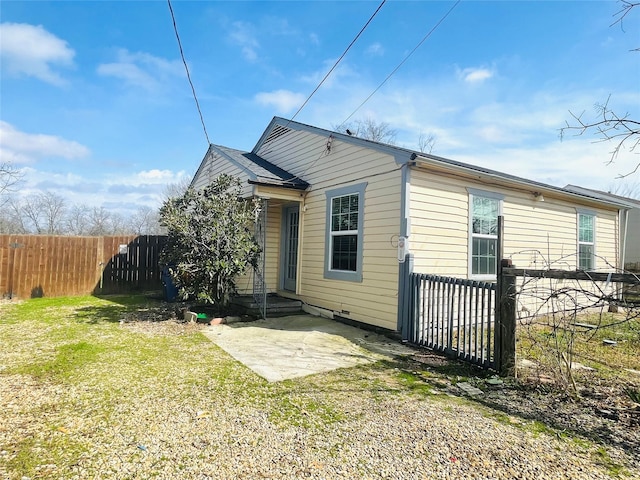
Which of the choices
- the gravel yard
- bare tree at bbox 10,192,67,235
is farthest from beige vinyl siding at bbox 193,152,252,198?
bare tree at bbox 10,192,67,235

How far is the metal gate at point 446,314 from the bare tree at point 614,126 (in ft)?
6.49

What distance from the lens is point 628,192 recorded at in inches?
1318

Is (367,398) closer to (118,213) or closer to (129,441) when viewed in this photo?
(129,441)

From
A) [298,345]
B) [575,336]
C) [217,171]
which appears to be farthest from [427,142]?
[298,345]

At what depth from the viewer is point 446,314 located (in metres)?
5.40

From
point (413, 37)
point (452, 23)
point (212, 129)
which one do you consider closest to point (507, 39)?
point (452, 23)

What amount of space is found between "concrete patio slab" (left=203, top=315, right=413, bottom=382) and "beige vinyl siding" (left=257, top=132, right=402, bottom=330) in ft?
1.61

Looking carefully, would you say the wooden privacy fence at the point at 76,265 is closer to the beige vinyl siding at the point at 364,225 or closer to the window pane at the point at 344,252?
the beige vinyl siding at the point at 364,225

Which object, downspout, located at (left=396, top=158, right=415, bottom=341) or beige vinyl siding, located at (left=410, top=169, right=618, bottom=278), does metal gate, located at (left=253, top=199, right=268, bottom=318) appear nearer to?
downspout, located at (left=396, top=158, right=415, bottom=341)

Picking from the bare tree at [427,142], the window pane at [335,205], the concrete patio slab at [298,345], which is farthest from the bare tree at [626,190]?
the concrete patio slab at [298,345]

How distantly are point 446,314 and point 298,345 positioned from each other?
2.34 m

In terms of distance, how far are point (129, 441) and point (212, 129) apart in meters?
8.31

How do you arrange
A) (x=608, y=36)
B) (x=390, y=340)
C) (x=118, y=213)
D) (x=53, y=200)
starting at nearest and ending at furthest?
(x=608, y=36) < (x=390, y=340) < (x=53, y=200) < (x=118, y=213)

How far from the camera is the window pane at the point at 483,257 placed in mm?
7207
